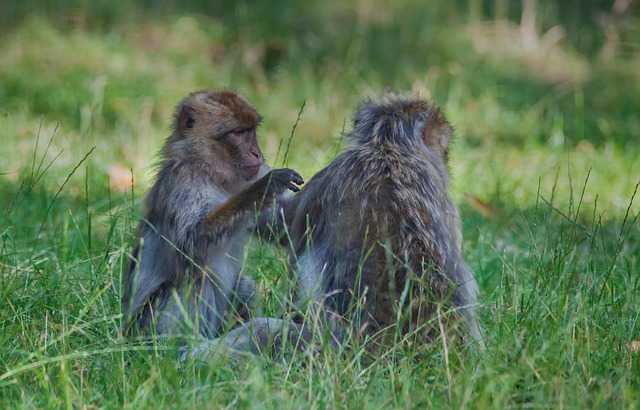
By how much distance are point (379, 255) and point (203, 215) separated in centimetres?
95

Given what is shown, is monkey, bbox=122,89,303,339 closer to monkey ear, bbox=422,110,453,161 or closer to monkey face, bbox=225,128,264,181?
monkey face, bbox=225,128,264,181

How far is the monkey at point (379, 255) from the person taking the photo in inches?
165

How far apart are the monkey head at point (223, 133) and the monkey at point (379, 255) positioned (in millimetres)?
645

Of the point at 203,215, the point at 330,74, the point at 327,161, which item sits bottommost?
the point at 327,161

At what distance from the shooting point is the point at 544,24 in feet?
39.8

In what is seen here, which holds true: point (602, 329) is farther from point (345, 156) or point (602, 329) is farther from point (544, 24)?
point (544, 24)

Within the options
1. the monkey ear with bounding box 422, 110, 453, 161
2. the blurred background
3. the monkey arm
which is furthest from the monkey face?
the blurred background

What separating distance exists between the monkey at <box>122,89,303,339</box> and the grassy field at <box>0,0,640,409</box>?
0.16 meters

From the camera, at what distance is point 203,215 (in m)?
4.84

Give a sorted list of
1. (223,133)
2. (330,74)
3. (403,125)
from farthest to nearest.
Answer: (330,74)
(223,133)
(403,125)

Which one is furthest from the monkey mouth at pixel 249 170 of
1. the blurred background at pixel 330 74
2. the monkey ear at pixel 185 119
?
the blurred background at pixel 330 74

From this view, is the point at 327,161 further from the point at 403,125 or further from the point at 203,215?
the point at 403,125

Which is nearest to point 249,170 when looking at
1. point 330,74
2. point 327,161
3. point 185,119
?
point 185,119

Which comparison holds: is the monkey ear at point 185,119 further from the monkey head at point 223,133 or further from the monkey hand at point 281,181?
the monkey hand at point 281,181
